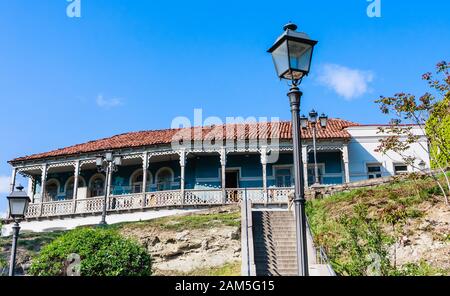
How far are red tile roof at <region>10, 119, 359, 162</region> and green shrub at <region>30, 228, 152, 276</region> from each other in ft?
38.8

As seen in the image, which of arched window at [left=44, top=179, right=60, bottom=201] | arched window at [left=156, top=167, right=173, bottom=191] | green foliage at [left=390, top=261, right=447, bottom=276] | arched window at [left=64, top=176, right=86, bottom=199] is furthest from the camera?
arched window at [left=44, top=179, right=60, bottom=201]

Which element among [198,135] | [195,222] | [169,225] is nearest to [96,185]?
[198,135]

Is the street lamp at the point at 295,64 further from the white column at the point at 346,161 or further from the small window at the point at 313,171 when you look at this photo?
the small window at the point at 313,171

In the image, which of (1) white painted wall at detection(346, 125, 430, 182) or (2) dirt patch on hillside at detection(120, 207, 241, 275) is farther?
(1) white painted wall at detection(346, 125, 430, 182)

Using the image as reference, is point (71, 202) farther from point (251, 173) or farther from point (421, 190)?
point (421, 190)

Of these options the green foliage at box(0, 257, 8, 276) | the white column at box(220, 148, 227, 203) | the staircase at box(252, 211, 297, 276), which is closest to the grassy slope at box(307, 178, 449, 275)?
the staircase at box(252, 211, 297, 276)

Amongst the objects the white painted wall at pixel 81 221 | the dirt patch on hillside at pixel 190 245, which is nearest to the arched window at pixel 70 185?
the white painted wall at pixel 81 221

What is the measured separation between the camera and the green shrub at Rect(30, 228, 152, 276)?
12.7 meters

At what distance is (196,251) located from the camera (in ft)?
54.6

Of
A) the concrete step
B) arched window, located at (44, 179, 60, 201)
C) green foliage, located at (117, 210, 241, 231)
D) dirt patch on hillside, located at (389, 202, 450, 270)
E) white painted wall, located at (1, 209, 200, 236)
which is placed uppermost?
arched window, located at (44, 179, 60, 201)

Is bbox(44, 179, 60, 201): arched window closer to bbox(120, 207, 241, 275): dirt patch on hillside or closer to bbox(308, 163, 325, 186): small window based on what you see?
bbox(120, 207, 241, 275): dirt patch on hillside

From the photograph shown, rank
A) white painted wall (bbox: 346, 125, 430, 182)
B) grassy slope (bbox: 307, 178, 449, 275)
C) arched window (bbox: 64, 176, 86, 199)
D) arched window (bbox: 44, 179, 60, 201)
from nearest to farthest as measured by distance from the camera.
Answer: grassy slope (bbox: 307, 178, 449, 275)
white painted wall (bbox: 346, 125, 430, 182)
arched window (bbox: 64, 176, 86, 199)
arched window (bbox: 44, 179, 60, 201)
